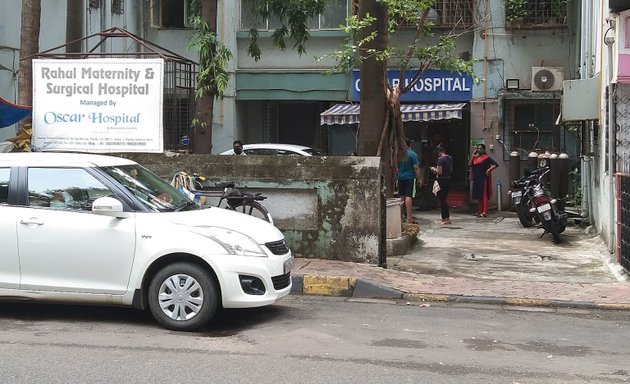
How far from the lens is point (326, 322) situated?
295 inches

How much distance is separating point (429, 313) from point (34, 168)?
4.27 m

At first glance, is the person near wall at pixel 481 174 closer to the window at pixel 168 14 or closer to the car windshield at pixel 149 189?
the window at pixel 168 14

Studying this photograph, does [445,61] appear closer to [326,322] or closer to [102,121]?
[102,121]

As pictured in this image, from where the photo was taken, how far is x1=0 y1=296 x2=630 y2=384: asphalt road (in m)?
5.65

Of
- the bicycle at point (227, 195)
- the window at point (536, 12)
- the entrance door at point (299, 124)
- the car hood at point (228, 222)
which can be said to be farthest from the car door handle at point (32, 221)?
the entrance door at point (299, 124)

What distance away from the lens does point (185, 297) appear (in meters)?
6.90

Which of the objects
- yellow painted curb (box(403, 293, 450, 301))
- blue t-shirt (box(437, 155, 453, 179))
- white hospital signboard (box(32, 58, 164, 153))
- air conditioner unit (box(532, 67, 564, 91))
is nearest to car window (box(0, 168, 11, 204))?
white hospital signboard (box(32, 58, 164, 153))

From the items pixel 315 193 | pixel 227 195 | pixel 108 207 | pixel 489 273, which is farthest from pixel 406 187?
pixel 108 207

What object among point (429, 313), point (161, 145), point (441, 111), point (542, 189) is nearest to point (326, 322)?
point (429, 313)

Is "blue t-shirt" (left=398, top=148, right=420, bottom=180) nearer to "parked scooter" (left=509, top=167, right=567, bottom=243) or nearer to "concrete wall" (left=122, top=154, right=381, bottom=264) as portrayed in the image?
"parked scooter" (left=509, top=167, right=567, bottom=243)

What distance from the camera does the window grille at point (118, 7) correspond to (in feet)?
68.8

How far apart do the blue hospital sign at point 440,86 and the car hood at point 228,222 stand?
12494 mm

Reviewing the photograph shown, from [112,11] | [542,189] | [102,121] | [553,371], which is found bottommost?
[553,371]

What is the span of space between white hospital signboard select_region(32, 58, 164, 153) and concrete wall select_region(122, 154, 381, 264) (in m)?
0.61
